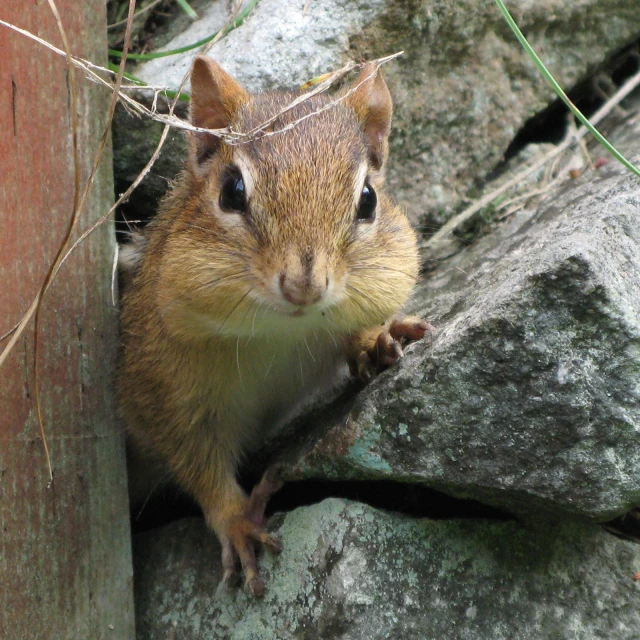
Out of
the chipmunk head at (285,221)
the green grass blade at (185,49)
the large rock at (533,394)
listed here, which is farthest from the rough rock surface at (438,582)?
the green grass blade at (185,49)

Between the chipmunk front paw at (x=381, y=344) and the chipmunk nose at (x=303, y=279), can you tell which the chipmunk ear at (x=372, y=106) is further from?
the chipmunk nose at (x=303, y=279)

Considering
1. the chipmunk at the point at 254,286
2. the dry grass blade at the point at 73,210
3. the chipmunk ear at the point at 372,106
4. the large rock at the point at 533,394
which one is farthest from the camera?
the chipmunk ear at the point at 372,106

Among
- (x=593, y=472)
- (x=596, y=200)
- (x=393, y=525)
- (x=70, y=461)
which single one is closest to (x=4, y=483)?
(x=70, y=461)

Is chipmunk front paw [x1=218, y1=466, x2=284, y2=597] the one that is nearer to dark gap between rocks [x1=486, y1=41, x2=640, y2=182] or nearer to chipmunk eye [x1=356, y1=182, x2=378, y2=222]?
chipmunk eye [x1=356, y1=182, x2=378, y2=222]

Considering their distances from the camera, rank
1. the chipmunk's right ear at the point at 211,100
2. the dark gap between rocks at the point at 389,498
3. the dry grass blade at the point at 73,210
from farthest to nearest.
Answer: the chipmunk's right ear at the point at 211,100, the dark gap between rocks at the point at 389,498, the dry grass blade at the point at 73,210

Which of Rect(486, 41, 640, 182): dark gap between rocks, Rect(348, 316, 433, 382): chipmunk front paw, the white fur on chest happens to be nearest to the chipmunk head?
Rect(348, 316, 433, 382): chipmunk front paw

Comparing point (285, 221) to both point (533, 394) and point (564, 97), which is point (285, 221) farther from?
point (564, 97)
